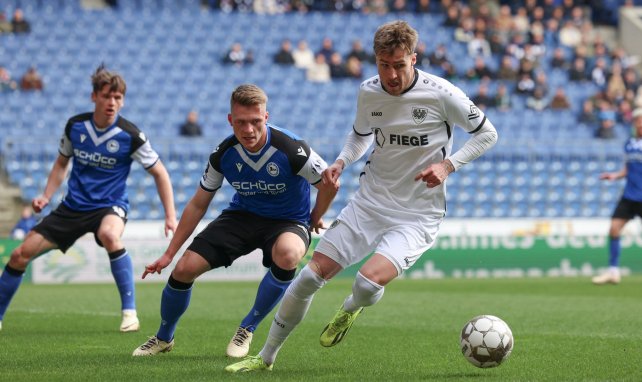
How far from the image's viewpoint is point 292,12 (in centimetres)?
2897

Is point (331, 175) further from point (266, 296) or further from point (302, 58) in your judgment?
point (302, 58)

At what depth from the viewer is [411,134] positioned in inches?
275

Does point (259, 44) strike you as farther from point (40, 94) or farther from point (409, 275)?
point (409, 275)

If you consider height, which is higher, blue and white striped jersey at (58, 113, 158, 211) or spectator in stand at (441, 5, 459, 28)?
blue and white striped jersey at (58, 113, 158, 211)

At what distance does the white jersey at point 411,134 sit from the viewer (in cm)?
695

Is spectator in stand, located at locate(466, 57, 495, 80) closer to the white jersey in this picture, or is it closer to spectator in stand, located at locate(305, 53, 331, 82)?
spectator in stand, located at locate(305, 53, 331, 82)

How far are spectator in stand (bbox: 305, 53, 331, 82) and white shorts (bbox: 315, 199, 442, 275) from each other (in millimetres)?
20114

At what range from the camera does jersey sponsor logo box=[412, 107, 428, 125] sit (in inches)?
274

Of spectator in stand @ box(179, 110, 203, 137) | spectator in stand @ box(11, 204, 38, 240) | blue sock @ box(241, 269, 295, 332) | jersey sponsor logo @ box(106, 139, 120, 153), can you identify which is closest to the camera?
blue sock @ box(241, 269, 295, 332)

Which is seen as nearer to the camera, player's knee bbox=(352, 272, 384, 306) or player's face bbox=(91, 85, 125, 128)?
player's knee bbox=(352, 272, 384, 306)

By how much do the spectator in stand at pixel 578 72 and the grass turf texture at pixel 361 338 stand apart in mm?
14756

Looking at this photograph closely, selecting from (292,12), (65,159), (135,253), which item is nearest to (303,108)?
(292,12)

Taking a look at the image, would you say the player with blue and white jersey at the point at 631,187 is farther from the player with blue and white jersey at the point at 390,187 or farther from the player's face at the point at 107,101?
the player with blue and white jersey at the point at 390,187

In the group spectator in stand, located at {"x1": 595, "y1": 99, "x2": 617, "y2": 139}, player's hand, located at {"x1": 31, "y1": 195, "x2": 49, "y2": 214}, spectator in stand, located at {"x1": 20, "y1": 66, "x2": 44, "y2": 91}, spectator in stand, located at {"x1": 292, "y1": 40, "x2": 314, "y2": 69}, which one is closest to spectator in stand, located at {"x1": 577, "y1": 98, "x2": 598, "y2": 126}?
spectator in stand, located at {"x1": 595, "y1": 99, "x2": 617, "y2": 139}
